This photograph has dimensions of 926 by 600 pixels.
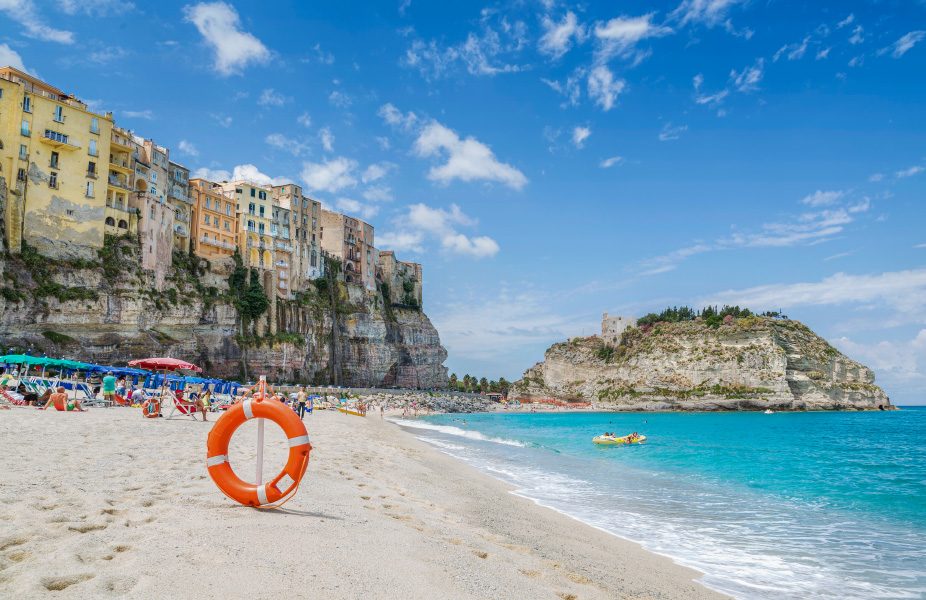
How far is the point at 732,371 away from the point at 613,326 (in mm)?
29310

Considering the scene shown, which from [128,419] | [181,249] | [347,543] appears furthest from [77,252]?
[347,543]

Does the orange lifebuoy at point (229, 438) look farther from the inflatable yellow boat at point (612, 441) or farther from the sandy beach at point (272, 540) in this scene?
the inflatable yellow boat at point (612, 441)

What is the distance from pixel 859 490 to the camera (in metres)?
16.1

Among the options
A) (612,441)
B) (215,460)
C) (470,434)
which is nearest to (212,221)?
(470,434)

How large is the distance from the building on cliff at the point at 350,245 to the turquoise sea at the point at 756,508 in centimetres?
5826

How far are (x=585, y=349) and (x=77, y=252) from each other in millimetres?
91461

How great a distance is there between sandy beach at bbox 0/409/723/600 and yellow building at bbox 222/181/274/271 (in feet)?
182

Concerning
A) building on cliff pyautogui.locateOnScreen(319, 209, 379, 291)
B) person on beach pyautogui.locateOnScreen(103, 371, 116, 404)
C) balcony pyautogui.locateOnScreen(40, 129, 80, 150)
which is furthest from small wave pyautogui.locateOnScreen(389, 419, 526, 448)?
building on cliff pyautogui.locateOnScreen(319, 209, 379, 291)

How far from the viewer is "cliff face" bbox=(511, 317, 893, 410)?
87062 mm

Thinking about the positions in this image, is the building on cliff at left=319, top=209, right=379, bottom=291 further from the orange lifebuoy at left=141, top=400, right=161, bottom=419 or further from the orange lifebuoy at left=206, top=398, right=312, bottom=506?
the orange lifebuoy at left=206, top=398, right=312, bottom=506

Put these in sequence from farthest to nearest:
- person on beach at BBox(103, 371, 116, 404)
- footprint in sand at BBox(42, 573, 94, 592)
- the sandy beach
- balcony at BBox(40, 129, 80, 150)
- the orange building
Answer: the orange building → balcony at BBox(40, 129, 80, 150) → person on beach at BBox(103, 371, 116, 404) → the sandy beach → footprint in sand at BBox(42, 573, 94, 592)

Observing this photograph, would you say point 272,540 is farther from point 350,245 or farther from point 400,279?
point 400,279

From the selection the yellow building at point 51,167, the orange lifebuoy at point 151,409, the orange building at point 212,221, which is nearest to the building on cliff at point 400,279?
the orange building at point 212,221

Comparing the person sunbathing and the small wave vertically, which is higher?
the person sunbathing
